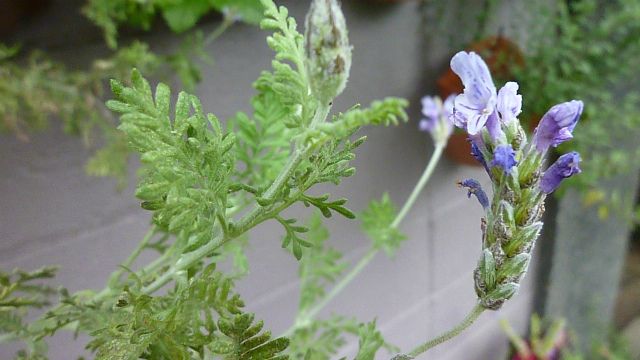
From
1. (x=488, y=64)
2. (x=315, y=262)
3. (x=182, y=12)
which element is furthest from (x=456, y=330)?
(x=488, y=64)

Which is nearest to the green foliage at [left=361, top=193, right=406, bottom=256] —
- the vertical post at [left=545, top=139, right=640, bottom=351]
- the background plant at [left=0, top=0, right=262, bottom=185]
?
the background plant at [left=0, top=0, right=262, bottom=185]

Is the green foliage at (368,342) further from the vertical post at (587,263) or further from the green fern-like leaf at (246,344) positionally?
the vertical post at (587,263)

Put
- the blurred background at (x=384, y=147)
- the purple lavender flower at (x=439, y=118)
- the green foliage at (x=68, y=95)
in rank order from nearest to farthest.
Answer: the green foliage at (x=68, y=95)
the blurred background at (x=384, y=147)
the purple lavender flower at (x=439, y=118)

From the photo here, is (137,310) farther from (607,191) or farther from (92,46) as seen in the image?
(607,191)

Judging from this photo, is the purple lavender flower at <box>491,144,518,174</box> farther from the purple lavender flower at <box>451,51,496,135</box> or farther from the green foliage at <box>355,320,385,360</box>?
the green foliage at <box>355,320,385,360</box>

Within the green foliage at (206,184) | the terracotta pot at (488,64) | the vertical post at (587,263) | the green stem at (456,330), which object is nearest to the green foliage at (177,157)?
the green foliage at (206,184)

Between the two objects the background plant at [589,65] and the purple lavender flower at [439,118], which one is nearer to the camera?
the purple lavender flower at [439,118]
